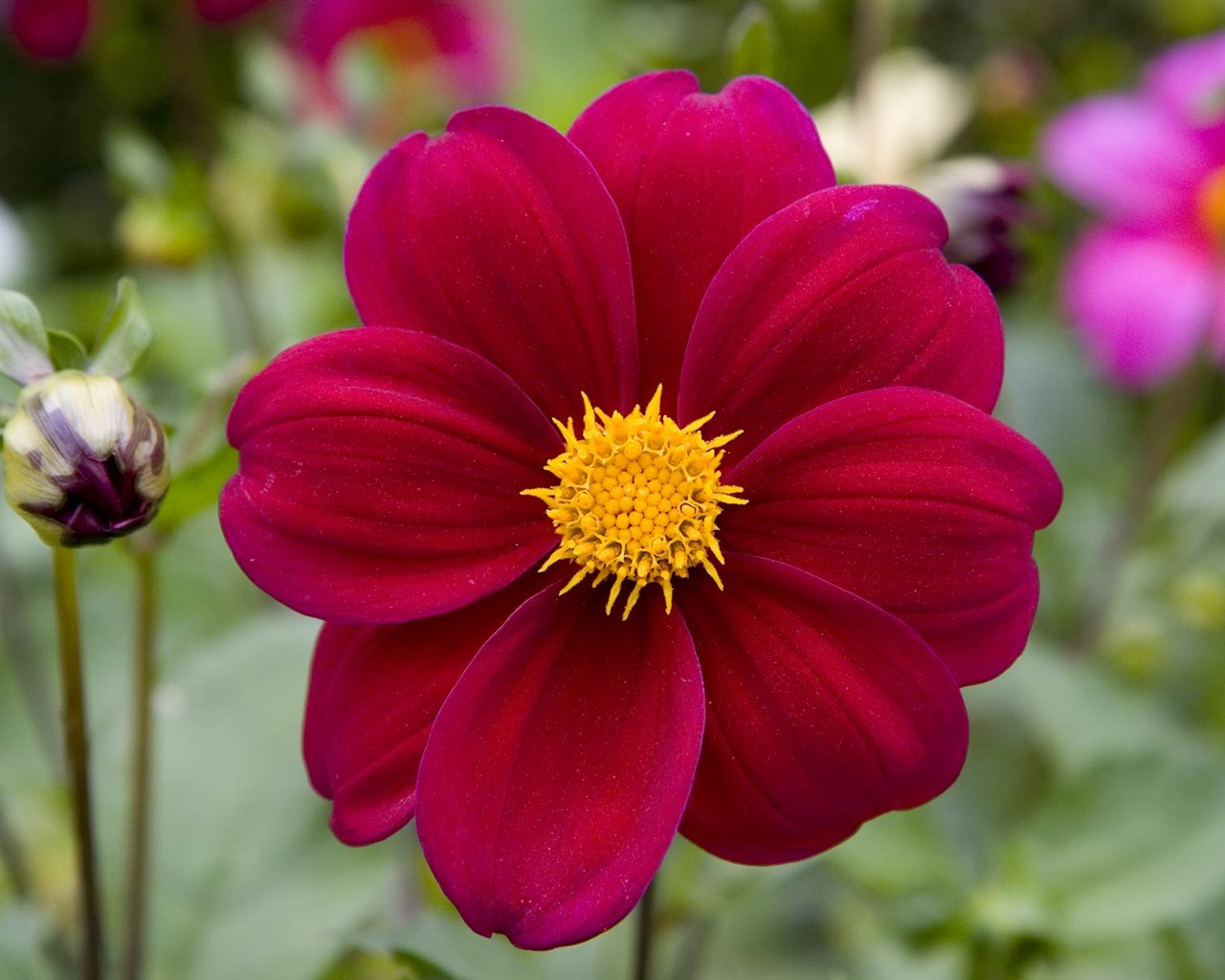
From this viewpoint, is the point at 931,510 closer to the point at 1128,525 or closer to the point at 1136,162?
the point at 1128,525

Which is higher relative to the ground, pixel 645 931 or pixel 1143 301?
pixel 645 931

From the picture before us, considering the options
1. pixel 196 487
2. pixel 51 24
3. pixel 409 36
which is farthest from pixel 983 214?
pixel 409 36

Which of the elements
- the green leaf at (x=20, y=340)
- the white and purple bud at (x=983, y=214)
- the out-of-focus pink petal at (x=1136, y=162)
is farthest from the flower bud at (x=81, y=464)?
Answer: the out-of-focus pink petal at (x=1136, y=162)

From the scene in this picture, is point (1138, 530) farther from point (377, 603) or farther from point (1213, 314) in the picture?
point (377, 603)

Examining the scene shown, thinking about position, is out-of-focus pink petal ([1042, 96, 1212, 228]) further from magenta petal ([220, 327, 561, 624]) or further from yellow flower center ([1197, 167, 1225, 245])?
magenta petal ([220, 327, 561, 624])

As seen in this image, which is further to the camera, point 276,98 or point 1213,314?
point 1213,314

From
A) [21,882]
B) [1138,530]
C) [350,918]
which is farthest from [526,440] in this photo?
[1138,530]

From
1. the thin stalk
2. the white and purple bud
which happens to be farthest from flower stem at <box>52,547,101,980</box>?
the thin stalk
